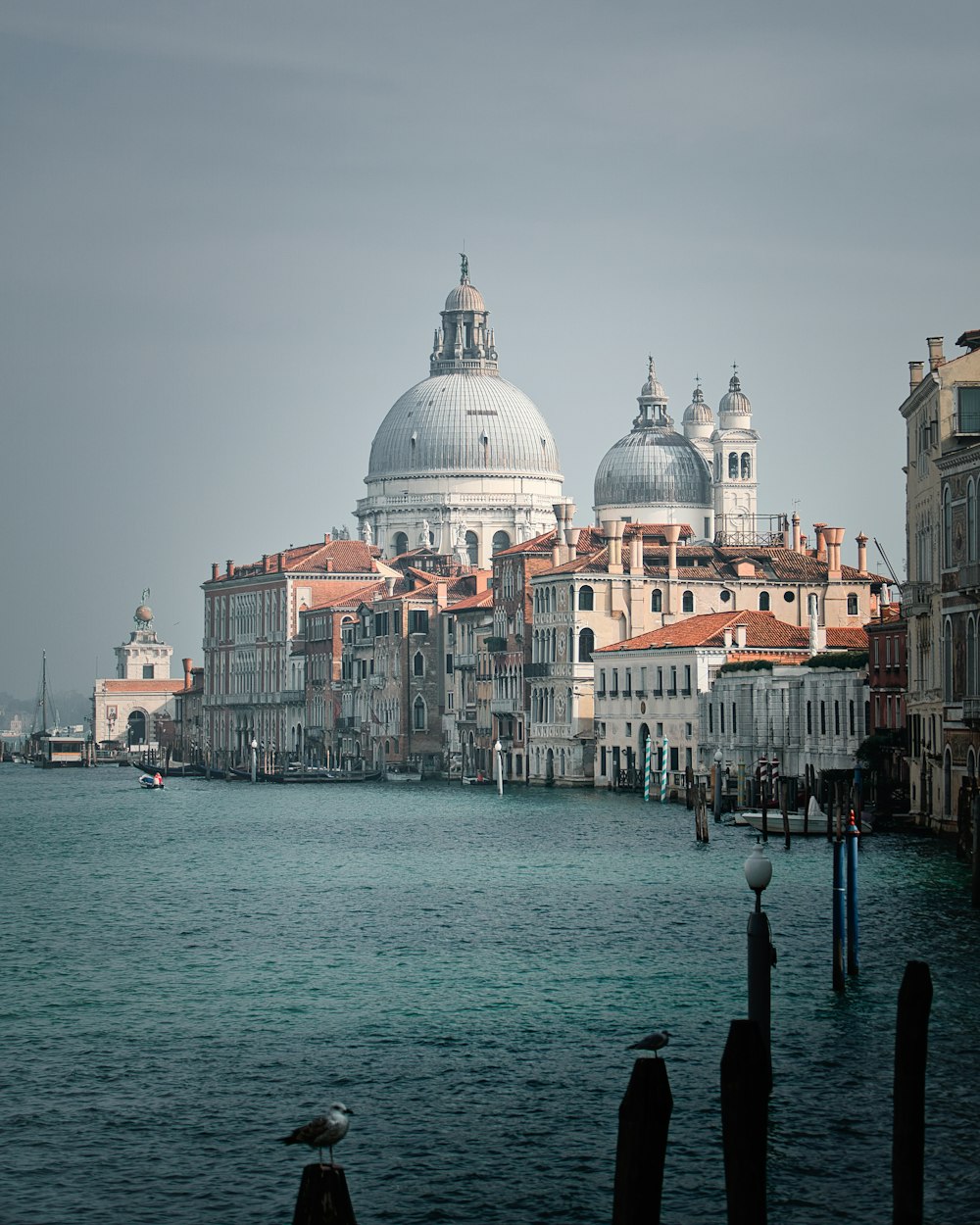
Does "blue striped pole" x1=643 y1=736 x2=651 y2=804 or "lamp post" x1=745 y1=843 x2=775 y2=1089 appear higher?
"blue striped pole" x1=643 y1=736 x2=651 y2=804

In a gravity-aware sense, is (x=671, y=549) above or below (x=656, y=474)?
below

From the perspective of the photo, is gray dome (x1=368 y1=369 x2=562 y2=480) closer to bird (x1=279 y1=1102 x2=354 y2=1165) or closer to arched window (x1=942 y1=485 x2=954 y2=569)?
arched window (x1=942 y1=485 x2=954 y2=569)

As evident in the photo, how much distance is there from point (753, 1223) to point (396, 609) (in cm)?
9497

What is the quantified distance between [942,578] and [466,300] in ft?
368

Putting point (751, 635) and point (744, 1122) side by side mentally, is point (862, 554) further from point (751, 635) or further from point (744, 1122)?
point (744, 1122)

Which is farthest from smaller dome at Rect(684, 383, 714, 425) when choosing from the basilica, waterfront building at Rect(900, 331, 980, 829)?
waterfront building at Rect(900, 331, 980, 829)

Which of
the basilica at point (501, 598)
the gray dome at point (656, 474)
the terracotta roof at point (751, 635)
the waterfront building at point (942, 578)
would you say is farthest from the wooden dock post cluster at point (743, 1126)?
the gray dome at point (656, 474)

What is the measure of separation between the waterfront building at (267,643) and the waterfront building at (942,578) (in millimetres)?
79441

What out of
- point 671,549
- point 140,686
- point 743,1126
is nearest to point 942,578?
point 743,1126

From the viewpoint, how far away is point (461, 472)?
5694 inches

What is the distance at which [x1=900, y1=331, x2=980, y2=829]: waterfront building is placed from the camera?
136 ft

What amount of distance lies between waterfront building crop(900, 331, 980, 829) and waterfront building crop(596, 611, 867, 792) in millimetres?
21126

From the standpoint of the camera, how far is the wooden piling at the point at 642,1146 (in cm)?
1267

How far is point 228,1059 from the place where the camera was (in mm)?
22234
